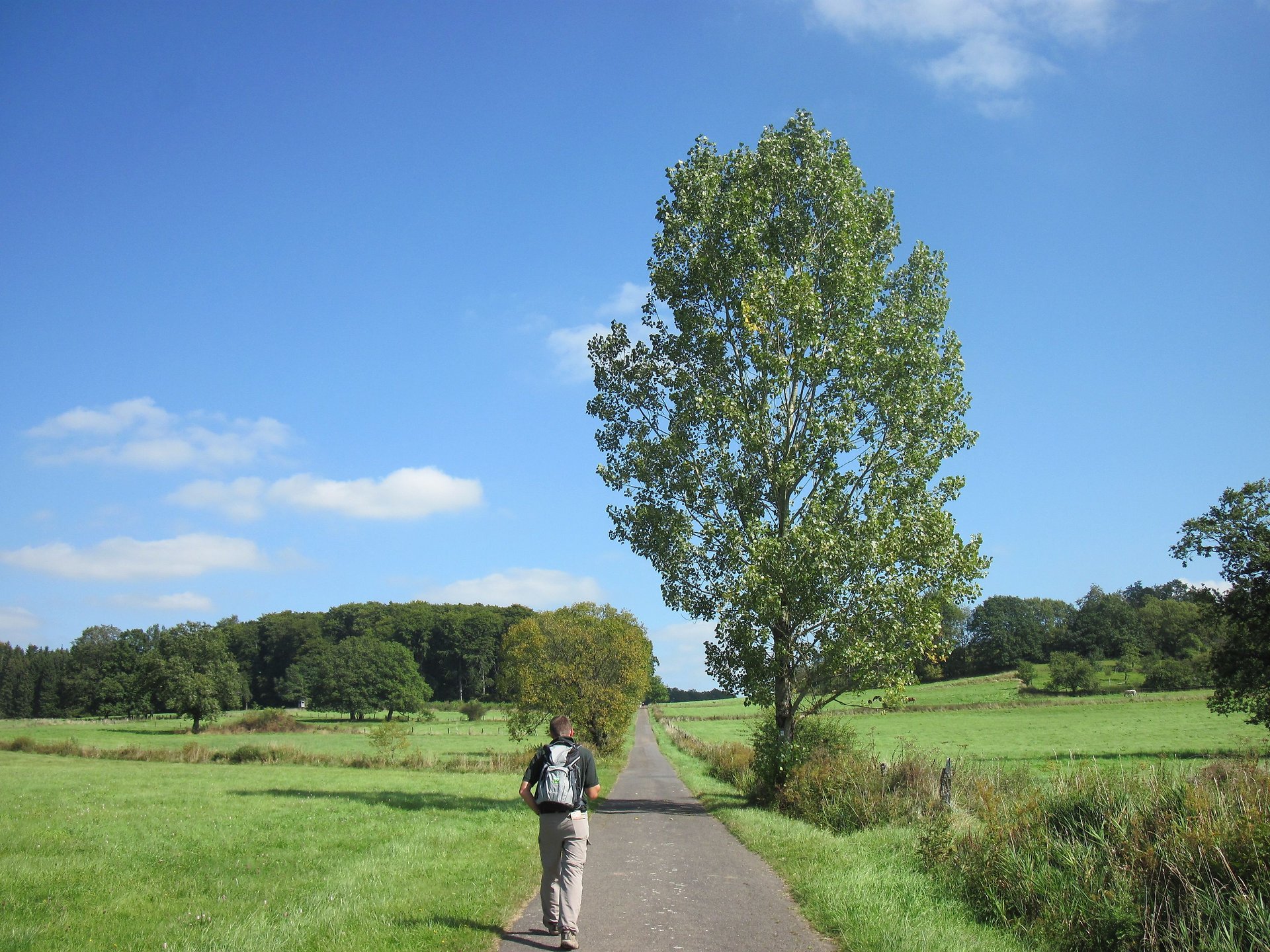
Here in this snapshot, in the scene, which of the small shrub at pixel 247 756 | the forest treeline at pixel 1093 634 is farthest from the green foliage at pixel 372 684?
the forest treeline at pixel 1093 634

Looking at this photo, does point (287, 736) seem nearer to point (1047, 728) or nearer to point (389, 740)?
point (389, 740)

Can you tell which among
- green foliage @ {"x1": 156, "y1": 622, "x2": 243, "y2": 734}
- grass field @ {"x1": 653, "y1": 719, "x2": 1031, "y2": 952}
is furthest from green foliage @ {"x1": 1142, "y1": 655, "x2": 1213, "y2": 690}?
green foliage @ {"x1": 156, "y1": 622, "x2": 243, "y2": 734}

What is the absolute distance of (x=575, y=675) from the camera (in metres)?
44.9

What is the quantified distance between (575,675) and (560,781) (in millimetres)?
37478

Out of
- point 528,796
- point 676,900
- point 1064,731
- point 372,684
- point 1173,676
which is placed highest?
point 528,796

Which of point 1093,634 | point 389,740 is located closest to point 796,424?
point 389,740

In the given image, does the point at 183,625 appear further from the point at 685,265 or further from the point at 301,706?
the point at 685,265

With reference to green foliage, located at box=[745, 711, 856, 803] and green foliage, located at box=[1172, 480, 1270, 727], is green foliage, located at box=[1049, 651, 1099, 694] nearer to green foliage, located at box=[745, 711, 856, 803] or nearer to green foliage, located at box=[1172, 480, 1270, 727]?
green foliage, located at box=[1172, 480, 1270, 727]

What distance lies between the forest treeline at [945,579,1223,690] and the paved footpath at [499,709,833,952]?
7873 centimetres

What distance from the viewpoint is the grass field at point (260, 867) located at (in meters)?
8.37

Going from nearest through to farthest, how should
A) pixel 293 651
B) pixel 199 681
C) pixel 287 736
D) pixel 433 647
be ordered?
pixel 287 736 → pixel 199 681 → pixel 293 651 → pixel 433 647

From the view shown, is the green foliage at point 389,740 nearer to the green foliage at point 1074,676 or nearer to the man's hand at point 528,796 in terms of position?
the man's hand at point 528,796

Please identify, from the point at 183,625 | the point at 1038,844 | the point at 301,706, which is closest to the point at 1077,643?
the point at 301,706

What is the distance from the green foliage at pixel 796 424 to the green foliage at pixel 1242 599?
24848mm
